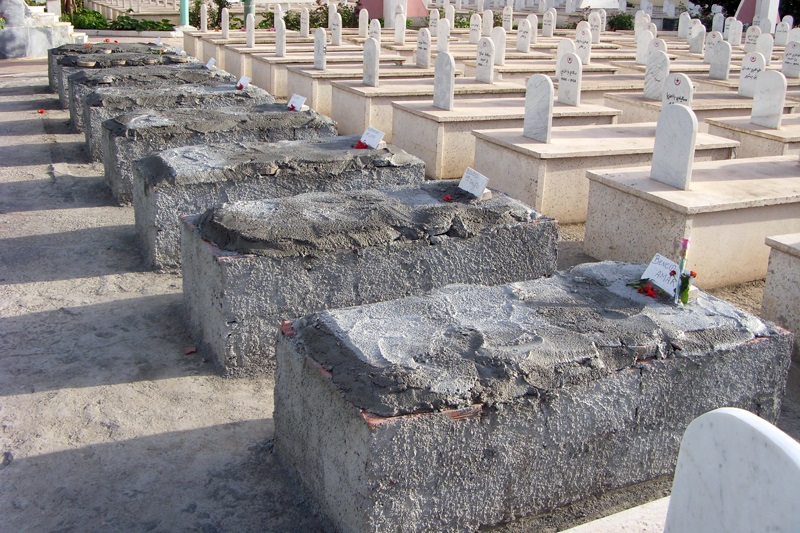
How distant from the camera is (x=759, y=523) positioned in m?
1.76

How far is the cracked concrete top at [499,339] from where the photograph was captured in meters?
2.74

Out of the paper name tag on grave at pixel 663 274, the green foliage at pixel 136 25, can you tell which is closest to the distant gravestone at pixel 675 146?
the paper name tag on grave at pixel 663 274

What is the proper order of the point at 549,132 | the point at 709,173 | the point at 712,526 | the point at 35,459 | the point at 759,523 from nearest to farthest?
the point at 759,523, the point at 712,526, the point at 35,459, the point at 709,173, the point at 549,132

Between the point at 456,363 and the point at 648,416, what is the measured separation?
831 mm

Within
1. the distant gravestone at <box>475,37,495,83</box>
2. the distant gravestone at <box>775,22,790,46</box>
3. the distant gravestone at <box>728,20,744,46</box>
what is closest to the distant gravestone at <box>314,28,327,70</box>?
the distant gravestone at <box>475,37,495,83</box>

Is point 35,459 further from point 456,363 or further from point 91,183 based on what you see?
point 91,183

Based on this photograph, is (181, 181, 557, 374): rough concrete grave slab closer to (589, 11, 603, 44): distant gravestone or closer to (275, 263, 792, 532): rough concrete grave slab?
(275, 263, 792, 532): rough concrete grave slab

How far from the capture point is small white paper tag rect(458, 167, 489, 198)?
4707mm

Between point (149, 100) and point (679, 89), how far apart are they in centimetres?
478

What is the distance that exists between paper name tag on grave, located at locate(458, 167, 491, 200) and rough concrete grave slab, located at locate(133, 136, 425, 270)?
3.00 feet

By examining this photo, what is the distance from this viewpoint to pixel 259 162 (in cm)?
543

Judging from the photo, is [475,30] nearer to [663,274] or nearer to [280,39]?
[280,39]

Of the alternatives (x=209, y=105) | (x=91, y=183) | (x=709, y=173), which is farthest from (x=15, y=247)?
(x=709, y=173)

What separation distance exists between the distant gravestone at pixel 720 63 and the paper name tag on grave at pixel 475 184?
8238 mm
